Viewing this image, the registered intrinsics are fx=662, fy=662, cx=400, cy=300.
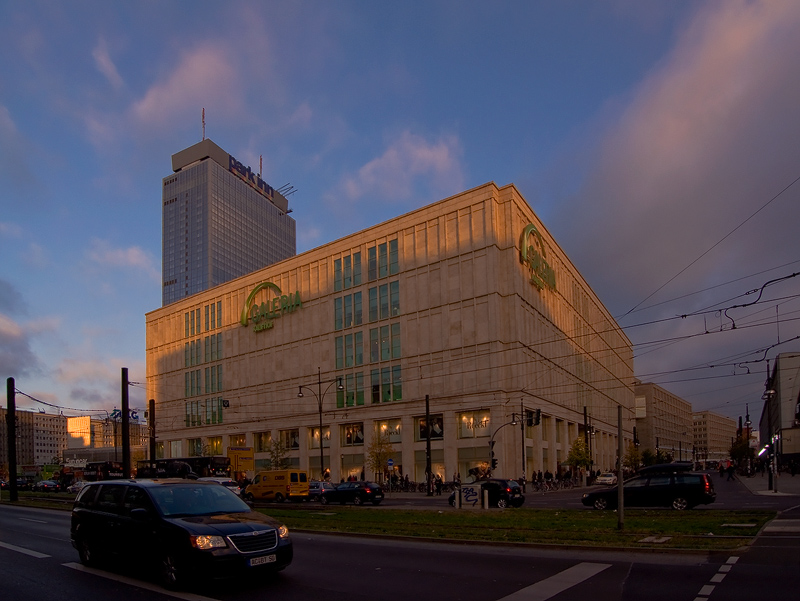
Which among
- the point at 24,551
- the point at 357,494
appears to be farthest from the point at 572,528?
the point at 357,494

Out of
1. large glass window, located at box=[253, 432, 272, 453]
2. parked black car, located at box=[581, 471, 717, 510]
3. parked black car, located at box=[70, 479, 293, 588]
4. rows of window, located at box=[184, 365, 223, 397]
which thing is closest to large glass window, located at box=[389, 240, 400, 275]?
large glass window, located at box=[253, 432, 272, 453]

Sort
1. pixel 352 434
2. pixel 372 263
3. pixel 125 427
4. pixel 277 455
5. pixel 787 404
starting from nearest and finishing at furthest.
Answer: pixel 125 427 → pixel 352 434 → pixel 372 263 → pixel 277 455 → pixel 787 404

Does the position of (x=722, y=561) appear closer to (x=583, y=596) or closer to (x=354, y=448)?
(x=583, y=596)

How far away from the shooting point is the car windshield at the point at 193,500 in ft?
34.9

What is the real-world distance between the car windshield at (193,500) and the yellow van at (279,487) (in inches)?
1204

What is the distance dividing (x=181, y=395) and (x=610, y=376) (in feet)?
212

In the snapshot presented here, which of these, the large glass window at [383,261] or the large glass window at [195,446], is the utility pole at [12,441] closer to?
the large glass window at [383,261]

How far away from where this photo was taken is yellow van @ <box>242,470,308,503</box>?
4094cm

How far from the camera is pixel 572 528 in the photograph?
1738cm

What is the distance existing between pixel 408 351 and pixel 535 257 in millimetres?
15413

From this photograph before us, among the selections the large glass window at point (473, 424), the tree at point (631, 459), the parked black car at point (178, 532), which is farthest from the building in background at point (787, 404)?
the parked black car at point (178, 532)

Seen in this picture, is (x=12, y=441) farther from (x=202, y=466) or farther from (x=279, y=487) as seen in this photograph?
(x=202, y=466)

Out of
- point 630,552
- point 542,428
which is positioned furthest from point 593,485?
point 630,552

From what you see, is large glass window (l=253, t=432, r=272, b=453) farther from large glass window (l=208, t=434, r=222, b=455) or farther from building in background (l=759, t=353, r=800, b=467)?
building in background (l=759, t=353, r=800, b=467)
